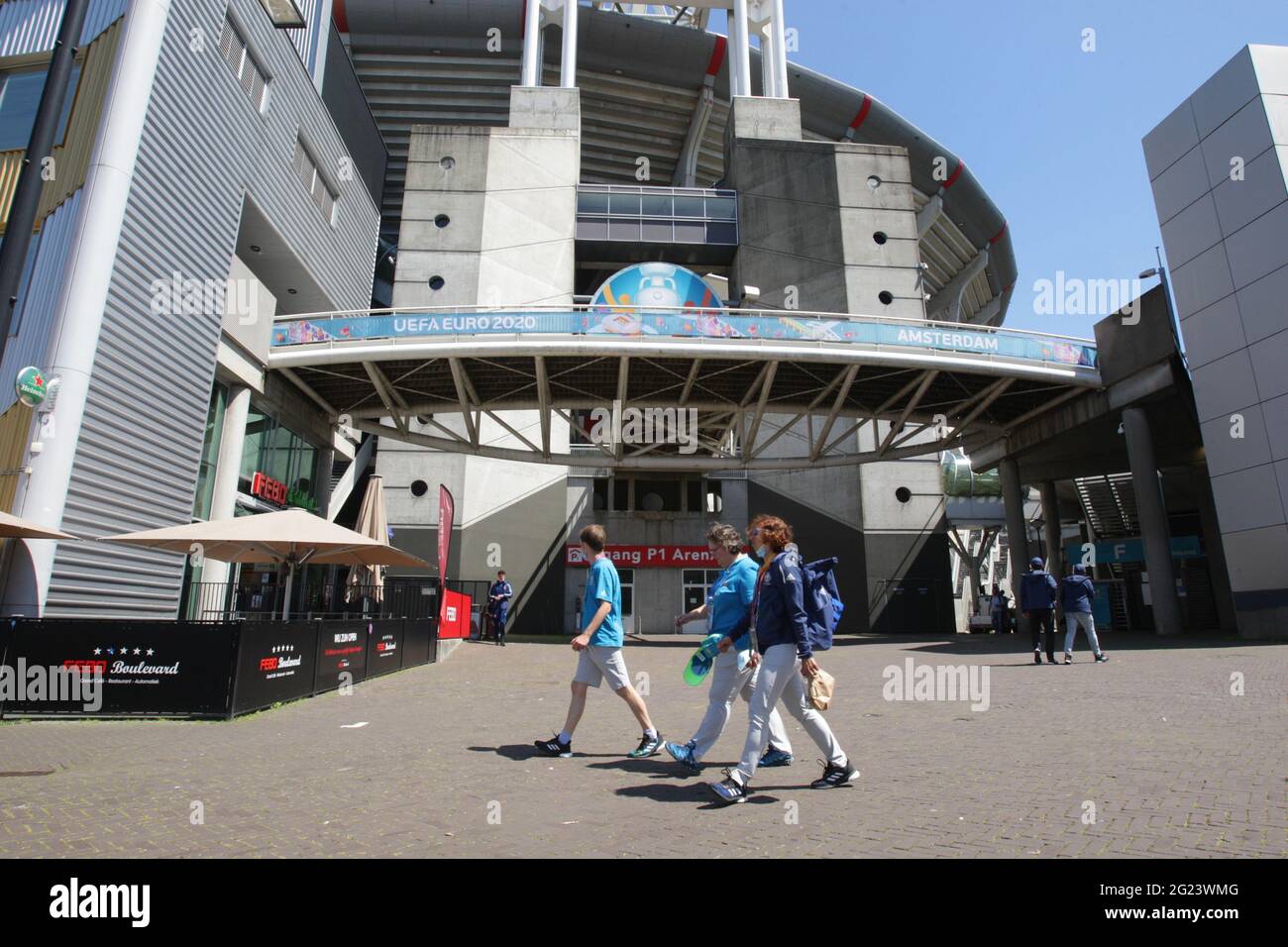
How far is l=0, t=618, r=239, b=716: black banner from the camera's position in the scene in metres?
7.92

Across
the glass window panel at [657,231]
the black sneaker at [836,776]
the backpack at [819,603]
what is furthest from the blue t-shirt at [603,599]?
the glass window panel at [657,231]

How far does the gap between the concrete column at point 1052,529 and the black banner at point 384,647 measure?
25.4 meters

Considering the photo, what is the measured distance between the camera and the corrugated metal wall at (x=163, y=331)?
12.6 metres

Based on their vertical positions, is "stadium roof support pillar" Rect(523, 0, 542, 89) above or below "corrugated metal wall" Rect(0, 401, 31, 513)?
above

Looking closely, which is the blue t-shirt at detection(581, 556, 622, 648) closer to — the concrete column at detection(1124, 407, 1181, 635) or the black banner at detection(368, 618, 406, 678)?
the black banner at detection(368, 618, 406, 678)

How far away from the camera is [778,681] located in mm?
4602

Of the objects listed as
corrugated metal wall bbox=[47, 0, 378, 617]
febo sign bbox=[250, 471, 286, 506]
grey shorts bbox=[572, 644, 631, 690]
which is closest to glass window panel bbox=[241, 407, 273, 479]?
febo sign bbox=[250, 471, 286, 506]

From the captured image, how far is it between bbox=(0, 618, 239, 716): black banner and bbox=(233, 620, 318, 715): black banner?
0.58 ft

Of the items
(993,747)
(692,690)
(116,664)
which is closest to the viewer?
(993,747)

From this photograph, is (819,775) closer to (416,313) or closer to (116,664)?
(116,664)

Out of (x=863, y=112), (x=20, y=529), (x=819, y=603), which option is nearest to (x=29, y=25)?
(x=20, y=529)

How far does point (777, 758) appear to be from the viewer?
18.5 ft
